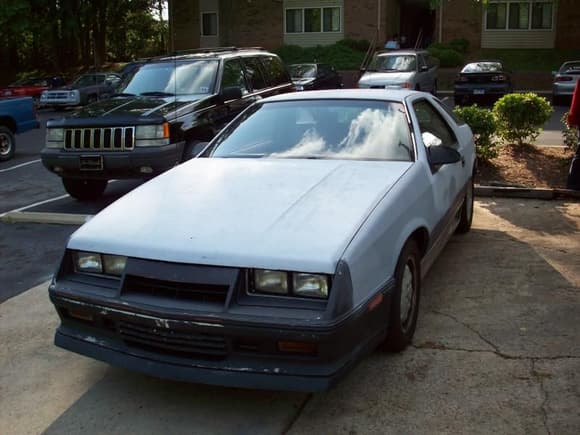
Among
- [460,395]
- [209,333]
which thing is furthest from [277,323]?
[460,395]

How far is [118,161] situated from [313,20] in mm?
29589

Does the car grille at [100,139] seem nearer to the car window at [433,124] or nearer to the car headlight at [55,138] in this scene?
the car headlight at [55,138]

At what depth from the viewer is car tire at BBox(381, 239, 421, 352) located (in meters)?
3.82

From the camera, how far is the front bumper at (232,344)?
3.19 metres

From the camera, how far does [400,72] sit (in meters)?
19.8

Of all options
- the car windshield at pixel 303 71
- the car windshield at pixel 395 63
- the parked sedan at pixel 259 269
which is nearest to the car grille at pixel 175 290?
the parked sedan at pixel 259 269

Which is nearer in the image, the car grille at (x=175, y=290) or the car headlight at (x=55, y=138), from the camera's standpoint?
the car grille at (x=175, y=290)

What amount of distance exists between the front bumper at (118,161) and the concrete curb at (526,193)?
12.4 feet

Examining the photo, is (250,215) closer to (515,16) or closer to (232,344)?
(232,344)

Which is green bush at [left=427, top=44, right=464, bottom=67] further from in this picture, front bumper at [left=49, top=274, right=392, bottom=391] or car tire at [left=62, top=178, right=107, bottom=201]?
front bumper at [left=49, top=274, right=392, bottom=391]

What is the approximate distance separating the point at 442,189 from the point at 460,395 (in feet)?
6.19

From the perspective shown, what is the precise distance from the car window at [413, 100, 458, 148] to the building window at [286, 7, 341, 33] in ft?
99.9

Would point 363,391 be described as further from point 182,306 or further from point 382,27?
point 382,27

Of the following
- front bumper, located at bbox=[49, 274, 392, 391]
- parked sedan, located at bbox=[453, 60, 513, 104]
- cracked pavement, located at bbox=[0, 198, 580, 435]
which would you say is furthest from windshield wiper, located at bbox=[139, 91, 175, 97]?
parked sedan, located at bbox=[453, 60, 513, 104]
